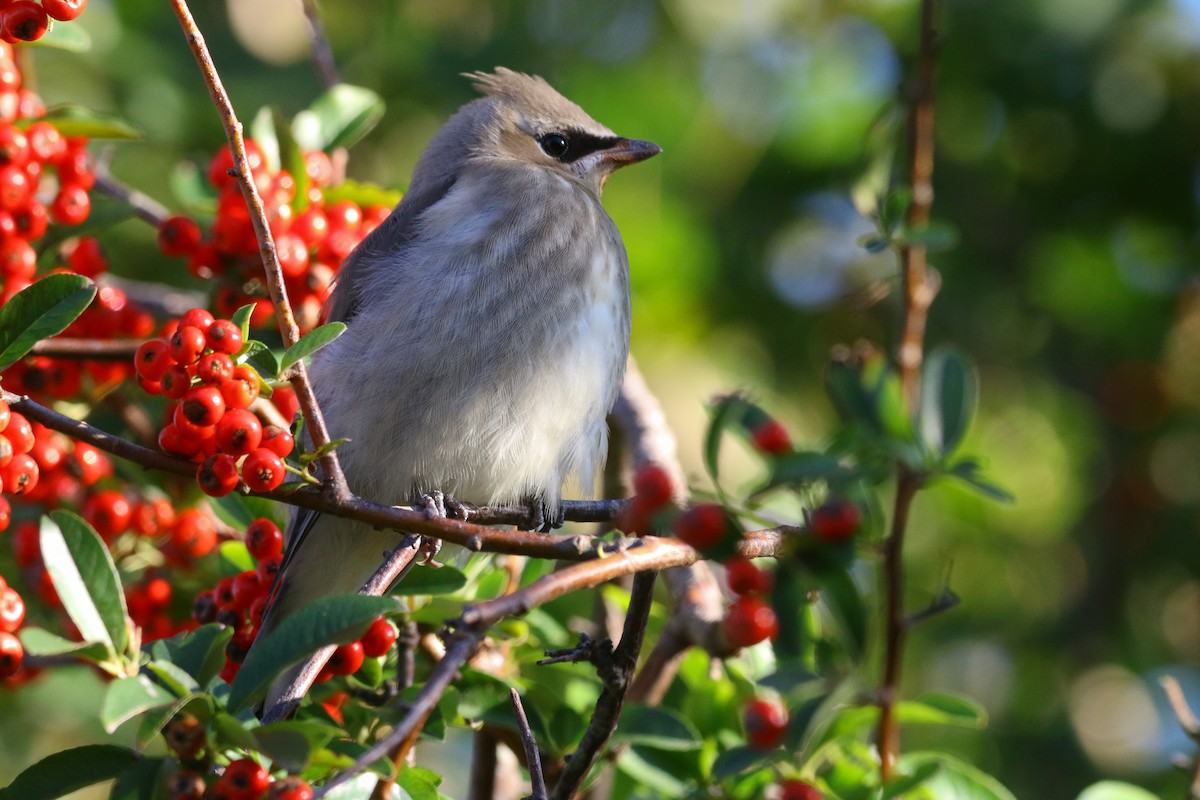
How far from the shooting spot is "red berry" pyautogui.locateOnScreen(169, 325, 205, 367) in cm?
234

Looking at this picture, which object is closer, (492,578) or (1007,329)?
(492,578)

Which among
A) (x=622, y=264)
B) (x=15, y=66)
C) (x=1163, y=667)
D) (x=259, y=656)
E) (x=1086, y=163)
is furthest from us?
(x=1086, y=163)

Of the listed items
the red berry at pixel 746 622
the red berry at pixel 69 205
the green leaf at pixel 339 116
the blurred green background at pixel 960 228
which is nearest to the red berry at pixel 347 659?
the red berry at pixel 746 622

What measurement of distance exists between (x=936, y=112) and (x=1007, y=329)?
94 cm

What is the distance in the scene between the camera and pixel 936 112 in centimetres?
573

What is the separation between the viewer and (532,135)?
460 centimetres

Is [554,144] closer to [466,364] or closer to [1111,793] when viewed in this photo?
[466,364]

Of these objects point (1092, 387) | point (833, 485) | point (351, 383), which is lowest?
point (1092, 387)

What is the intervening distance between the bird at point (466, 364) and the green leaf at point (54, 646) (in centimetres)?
81

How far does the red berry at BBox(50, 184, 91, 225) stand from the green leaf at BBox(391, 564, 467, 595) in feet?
4.74

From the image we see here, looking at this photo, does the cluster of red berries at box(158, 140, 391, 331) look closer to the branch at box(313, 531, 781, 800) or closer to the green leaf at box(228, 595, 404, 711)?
the green leaf at box(228, 595, 404, 711)

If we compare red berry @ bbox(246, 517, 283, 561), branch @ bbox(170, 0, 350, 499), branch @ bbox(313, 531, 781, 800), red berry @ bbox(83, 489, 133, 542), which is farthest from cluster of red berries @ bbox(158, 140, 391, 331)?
branch @ bbox(313, 531, 781, 800)

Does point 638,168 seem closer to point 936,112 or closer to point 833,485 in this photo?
point 936,112

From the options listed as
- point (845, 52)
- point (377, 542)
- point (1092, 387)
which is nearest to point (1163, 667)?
point (1092, 387)
